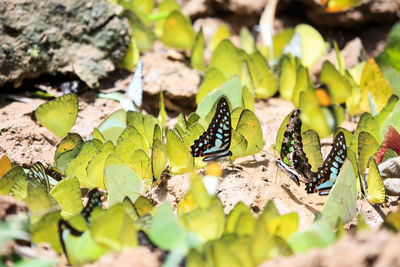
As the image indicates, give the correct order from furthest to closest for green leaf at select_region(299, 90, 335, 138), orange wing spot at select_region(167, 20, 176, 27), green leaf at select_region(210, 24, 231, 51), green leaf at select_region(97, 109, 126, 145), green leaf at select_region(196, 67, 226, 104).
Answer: green leaf at select_region(210, 24, 231, 51), orange wing spot at select_region(167, 20, 176, 27), green leaf at select_region(196, 67, 226, 104), green leaf at select_region(299, 90, 335, 138), green leaf at select_region(97, 109, 126, 145)

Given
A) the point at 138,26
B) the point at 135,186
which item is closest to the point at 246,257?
the point at 135,186

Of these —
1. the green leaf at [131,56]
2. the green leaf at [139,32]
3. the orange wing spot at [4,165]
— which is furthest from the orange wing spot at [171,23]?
the orange wing spot at [4,165]

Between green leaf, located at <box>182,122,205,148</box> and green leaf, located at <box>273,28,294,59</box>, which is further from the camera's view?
green leaf, located at <box>273,28,294,59</box>

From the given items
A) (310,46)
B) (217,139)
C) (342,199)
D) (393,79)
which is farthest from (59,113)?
(393,79)

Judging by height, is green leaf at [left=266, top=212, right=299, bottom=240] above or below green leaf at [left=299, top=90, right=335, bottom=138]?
above

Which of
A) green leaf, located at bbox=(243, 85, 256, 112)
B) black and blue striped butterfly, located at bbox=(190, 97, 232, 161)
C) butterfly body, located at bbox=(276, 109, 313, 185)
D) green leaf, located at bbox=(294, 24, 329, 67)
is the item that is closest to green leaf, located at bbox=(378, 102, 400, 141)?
butterfly body, located at bbox=(276, 109, 313, 185)

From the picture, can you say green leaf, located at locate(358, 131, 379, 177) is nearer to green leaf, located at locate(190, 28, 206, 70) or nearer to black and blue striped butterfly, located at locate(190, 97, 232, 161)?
black and blue striped butterfly, located at locate(190, 97, 232, 161)

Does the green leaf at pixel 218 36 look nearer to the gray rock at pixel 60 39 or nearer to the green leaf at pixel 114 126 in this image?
the gray rock at pixel 60 39
